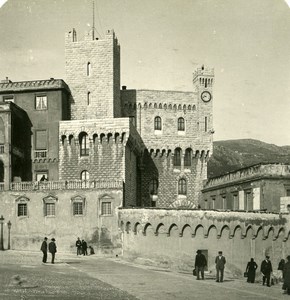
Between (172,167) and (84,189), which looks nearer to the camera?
(84,189)

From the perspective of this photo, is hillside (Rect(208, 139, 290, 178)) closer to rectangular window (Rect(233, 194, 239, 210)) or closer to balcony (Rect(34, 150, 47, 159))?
rectangular window (Rect(233, 194, 239, 210))

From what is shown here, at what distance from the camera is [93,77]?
54250mm

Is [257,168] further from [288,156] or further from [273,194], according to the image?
[288,156]

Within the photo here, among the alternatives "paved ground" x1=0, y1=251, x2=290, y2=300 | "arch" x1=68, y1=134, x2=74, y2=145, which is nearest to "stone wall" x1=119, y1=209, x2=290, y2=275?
"paved ground" x1=0, y1=251, x2=290, y2=300

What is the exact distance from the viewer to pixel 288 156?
10650 cm

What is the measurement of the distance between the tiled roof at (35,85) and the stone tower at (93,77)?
8.20 ft

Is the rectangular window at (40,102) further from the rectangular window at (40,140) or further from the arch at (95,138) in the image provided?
the arch at (95,138)

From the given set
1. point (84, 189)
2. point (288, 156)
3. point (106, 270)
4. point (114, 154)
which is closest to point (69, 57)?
point (114, 154)

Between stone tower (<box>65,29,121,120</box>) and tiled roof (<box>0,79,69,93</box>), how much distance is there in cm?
250

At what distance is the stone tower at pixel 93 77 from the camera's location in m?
53.9

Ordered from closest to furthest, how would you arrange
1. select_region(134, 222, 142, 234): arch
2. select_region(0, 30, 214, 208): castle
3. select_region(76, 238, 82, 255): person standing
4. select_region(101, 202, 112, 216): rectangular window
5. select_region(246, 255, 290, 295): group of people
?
select_region(246, 255, 290, 295): group of people < select_region(134, 222, 142, 234): arch < select_region(76, 238, 82, 255): person standing < select_region(101, 202, 112, 216): rectangular window < select_region(0, 30, 214, 208): castle

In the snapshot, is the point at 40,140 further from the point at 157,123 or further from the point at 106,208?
the point at 157,123

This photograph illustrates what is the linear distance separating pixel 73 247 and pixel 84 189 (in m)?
4.89

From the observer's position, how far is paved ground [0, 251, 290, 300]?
2264 centimetres
